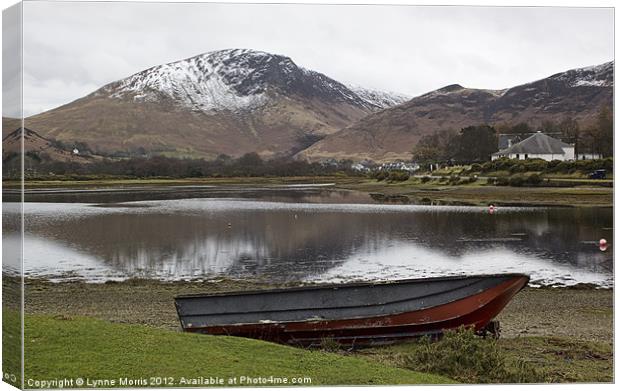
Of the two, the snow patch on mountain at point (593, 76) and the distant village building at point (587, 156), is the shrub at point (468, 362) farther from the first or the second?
the snow patch on mountain at point (593, 76)

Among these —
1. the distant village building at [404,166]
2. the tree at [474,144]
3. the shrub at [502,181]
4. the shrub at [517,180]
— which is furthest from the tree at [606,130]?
the distant village building at [404,166]

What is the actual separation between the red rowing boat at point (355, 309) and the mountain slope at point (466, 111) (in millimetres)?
2194

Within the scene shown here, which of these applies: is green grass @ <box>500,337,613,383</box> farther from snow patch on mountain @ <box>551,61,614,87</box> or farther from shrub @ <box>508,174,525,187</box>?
snow patch on mountain @ <box>551,61,614,87</box>

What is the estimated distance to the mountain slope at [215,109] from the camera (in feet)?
33.4

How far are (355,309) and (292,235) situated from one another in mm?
1574

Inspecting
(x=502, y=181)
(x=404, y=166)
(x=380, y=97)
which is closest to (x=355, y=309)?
(x=404, y=166)

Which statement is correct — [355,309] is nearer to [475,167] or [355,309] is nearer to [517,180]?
[475,167]

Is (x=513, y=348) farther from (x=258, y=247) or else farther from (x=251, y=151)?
(x=251, y=151)

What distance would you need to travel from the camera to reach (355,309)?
9914 millimetres

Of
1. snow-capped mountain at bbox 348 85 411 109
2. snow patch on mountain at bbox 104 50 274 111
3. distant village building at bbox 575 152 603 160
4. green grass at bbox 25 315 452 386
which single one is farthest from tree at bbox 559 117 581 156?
snow patch on mountain at bbox 104 50 274 111

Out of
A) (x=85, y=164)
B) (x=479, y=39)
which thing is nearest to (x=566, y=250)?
(x=479, y=39)

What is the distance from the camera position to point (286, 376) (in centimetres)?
880

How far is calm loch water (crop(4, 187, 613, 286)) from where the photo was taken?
10375 millimetres

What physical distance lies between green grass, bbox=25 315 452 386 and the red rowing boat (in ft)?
2.41
